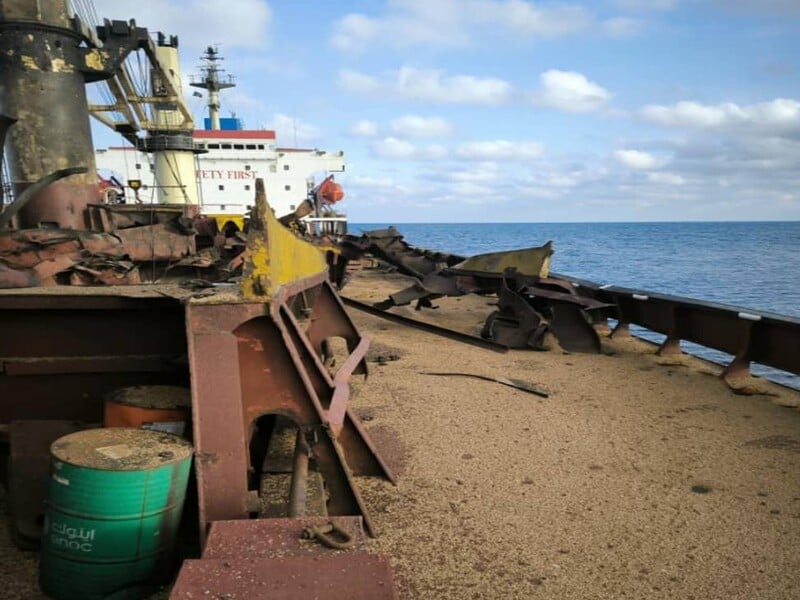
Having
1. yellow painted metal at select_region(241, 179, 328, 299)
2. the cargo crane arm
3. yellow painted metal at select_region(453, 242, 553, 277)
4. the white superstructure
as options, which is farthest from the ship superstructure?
yellow painted metal at select_region(241, 179, 328, 299)

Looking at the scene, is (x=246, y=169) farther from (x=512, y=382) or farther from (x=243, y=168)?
(x=512, y=382)

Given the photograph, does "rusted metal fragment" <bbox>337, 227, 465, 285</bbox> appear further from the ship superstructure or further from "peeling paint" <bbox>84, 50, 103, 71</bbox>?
the ship superstructure

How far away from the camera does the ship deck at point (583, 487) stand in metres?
2.48

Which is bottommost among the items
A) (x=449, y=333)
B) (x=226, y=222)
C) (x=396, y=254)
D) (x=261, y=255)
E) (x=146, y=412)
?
(x=449, y=333)

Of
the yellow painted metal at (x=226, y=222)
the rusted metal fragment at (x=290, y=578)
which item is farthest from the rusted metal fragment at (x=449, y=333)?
the rusted metal fragment at (x=290, y=578)

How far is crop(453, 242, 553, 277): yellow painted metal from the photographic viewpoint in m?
8.20

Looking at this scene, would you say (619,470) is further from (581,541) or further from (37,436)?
(37,436)

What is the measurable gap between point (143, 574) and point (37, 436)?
108 centimetres

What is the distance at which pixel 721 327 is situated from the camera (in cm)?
560

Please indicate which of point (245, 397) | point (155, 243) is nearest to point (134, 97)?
point (155, 243)

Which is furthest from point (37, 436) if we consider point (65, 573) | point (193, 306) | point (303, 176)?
point (303, 176)

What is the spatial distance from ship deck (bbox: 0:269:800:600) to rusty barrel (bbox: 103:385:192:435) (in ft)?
2.33

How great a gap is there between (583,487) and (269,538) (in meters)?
2.00

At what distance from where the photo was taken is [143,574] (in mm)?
2215
